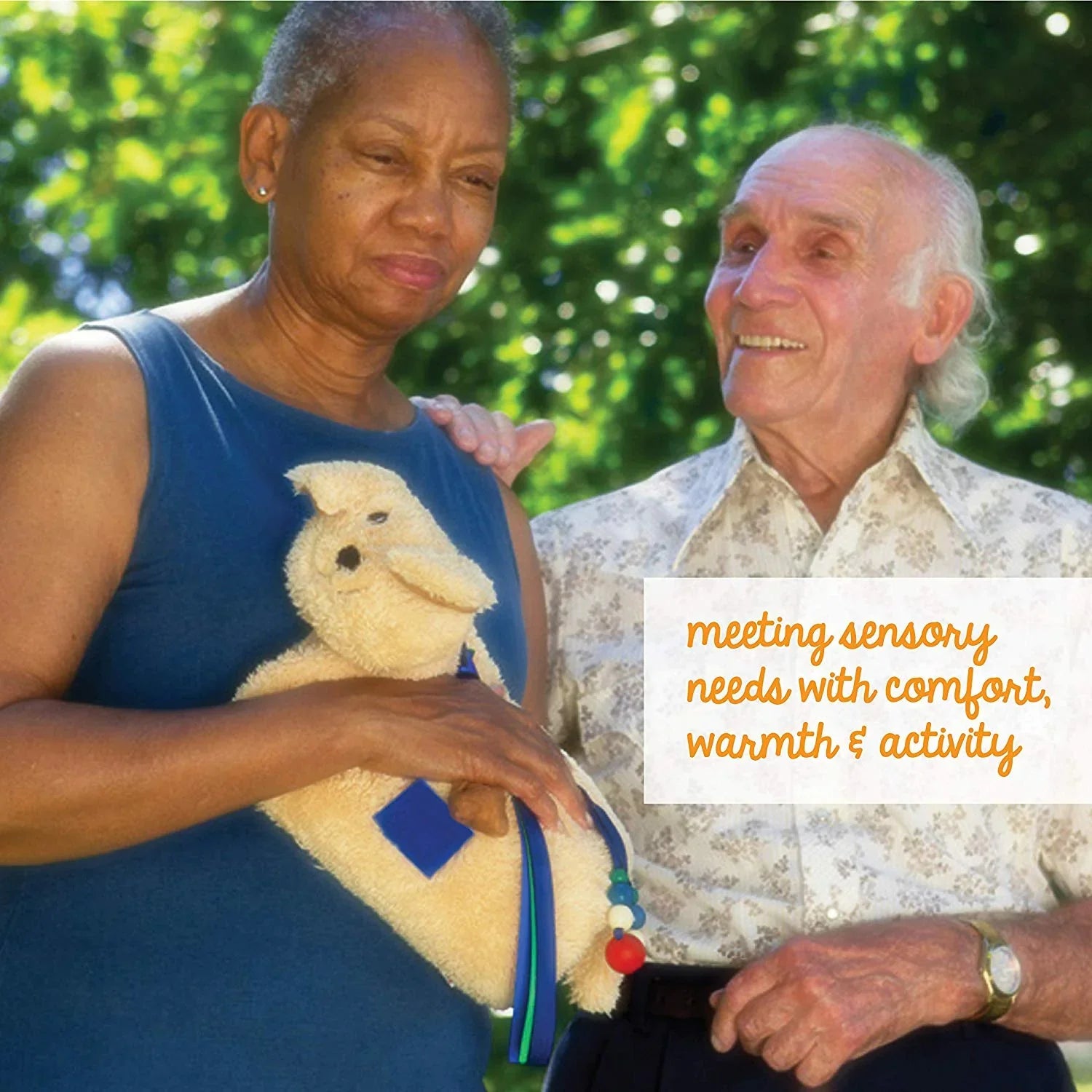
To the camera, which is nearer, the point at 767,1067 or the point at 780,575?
the point at 767,1067

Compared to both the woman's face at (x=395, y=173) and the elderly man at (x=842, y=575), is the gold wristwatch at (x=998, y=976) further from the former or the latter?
the woman's face at (x=395, y=173)

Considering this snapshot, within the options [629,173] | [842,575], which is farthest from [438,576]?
[629,173]

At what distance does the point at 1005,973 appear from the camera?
Result: 237 centimetres

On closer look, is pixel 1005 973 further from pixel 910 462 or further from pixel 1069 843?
pixel 910 462

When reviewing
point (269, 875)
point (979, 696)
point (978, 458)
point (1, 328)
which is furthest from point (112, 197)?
point (269, 875)

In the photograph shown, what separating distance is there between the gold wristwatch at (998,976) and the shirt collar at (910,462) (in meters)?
0.56

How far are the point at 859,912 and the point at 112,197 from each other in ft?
8.82

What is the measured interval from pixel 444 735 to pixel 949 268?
1.41m

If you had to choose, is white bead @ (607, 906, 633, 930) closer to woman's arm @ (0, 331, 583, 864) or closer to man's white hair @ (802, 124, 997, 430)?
woman's arm @ (0, 331, 583, 864)

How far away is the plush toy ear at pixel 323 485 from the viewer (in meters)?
1.79

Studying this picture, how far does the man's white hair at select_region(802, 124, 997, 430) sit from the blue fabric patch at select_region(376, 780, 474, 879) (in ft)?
4.26

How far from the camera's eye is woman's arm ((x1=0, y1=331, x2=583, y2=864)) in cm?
173

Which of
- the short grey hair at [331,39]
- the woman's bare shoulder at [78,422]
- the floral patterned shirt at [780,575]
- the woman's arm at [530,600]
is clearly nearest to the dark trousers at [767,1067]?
the floral patterned shirt at [780,575]

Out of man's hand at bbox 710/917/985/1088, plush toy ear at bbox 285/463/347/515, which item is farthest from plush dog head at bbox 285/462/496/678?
man's hand at bbox 710/917/985/1088
